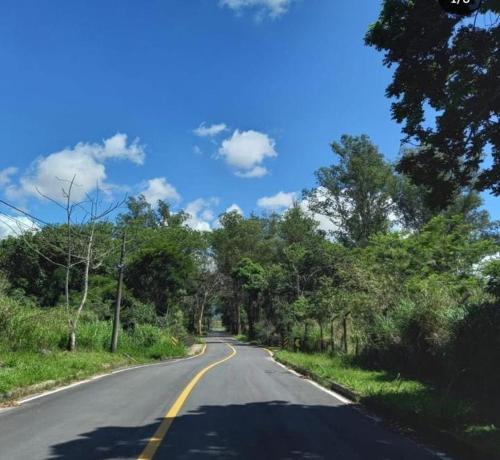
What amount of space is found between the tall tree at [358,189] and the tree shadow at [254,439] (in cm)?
4912

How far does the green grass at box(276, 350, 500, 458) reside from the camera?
7.79 meters


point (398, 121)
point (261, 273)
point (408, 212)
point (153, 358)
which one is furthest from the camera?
point (261, 273)

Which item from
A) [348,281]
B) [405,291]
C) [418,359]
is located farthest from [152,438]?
[348,281]

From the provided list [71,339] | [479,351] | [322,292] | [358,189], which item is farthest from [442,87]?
[358,189]

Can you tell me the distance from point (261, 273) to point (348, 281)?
3518 centimetres

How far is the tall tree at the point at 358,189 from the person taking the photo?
58.8m

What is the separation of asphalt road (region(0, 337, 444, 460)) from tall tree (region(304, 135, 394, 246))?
47.2 meters

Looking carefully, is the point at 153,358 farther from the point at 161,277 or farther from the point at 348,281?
Answer: the point at 161,277

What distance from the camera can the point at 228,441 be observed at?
782 centimetres

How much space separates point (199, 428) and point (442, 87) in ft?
22.9

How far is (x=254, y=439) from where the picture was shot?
8.00 m

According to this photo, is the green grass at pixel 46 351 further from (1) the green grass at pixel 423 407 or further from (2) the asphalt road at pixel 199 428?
(1) the green grass at pixel 423 407

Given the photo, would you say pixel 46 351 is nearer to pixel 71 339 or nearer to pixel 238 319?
pixel 71 339

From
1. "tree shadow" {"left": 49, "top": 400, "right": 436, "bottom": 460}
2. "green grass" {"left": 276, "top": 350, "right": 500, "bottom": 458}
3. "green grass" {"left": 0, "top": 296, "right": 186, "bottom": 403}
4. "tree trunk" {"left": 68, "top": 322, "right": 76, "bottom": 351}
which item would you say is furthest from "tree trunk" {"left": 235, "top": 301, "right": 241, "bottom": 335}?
"tree shadow" {"left": 49, "top": 400, "right": 436, "bottom": 460}
